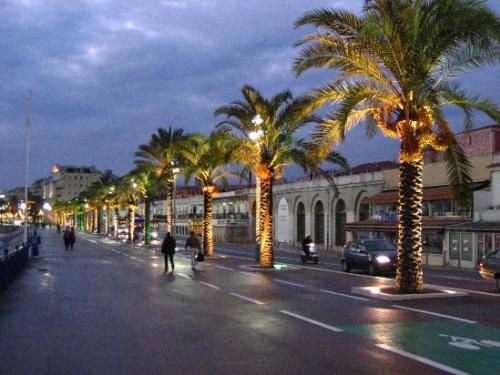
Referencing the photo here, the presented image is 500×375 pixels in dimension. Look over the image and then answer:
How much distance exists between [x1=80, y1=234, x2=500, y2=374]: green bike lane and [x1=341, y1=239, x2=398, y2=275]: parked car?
7718 mm

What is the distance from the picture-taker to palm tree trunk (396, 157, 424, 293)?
17031mm

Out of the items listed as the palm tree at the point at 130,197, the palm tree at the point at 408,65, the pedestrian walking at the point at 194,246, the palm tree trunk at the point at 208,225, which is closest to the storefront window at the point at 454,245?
the palm tree trunk at the point at 208,225

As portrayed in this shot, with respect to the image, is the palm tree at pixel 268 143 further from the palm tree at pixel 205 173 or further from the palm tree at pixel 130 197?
the palm tree at pixel 130 197

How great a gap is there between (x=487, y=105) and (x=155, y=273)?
14323 mm

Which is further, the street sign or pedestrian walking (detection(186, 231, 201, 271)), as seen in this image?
pedestrian walking (detection(186, 231, 201, 271))

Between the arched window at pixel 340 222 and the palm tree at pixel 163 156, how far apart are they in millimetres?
14686

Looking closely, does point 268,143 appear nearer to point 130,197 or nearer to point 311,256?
point 311,256

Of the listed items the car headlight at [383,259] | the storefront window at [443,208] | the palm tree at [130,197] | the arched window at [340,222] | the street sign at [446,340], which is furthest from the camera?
the palm tree at [130,197]

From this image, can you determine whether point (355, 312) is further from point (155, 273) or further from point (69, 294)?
point (155, 273)

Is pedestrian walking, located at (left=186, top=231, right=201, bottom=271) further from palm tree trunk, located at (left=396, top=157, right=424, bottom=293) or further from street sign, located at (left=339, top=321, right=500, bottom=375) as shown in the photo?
street sign, located at (left=339, top=321, right=500, bottom=375)

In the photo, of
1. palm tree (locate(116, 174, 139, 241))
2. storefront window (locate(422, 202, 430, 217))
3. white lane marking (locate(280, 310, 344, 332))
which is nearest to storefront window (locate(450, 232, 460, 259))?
storefront window (locate(422, 202, 430, 217))

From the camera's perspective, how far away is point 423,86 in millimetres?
17031

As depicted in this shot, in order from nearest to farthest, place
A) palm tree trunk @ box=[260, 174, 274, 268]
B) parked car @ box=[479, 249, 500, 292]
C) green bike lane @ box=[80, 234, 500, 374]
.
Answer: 1. green bike lane @ box=[80, 234, 500, 374]
2. parked car @ box=[479, 249, 500, 292]
3. palm tree trunk @ box=[260, 174, 274, 268]

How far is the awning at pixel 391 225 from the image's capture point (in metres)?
38.2
